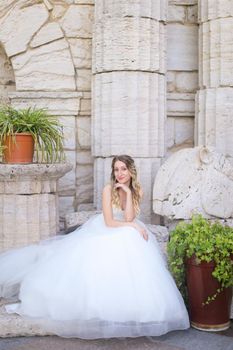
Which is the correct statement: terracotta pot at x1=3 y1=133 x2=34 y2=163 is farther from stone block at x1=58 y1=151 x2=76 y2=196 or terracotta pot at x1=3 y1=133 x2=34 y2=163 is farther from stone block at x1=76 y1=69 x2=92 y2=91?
stone block at x1=76 y1=69 x2=92 y2=91

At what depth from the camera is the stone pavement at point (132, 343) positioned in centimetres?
316

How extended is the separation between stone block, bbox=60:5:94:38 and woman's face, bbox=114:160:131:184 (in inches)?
80.8

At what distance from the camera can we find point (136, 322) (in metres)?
3.22

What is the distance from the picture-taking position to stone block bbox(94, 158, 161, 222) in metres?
4.91

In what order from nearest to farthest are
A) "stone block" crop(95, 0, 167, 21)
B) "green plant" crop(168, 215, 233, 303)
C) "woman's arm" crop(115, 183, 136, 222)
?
"green plant" crop(168, 215, 233, 303) → "woman's arm" crop(115, 183, 136, 222) → "stone block" crop(95, 0, 167, 21)

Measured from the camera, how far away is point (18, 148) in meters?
4.21

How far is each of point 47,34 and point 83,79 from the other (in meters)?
0.60

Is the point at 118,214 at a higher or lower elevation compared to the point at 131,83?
lower

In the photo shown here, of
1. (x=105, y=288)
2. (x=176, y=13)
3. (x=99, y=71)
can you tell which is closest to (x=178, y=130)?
(x=99, y=71)

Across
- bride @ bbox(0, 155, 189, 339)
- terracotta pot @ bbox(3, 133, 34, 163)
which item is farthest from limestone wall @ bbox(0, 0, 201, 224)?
bride @ bbox(0, 155, 189, 339)

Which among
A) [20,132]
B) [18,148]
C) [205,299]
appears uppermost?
[20,132]

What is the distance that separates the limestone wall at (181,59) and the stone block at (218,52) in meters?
0.30

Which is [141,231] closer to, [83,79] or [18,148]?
[18,148]

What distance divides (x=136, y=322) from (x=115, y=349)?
0.22 metres
